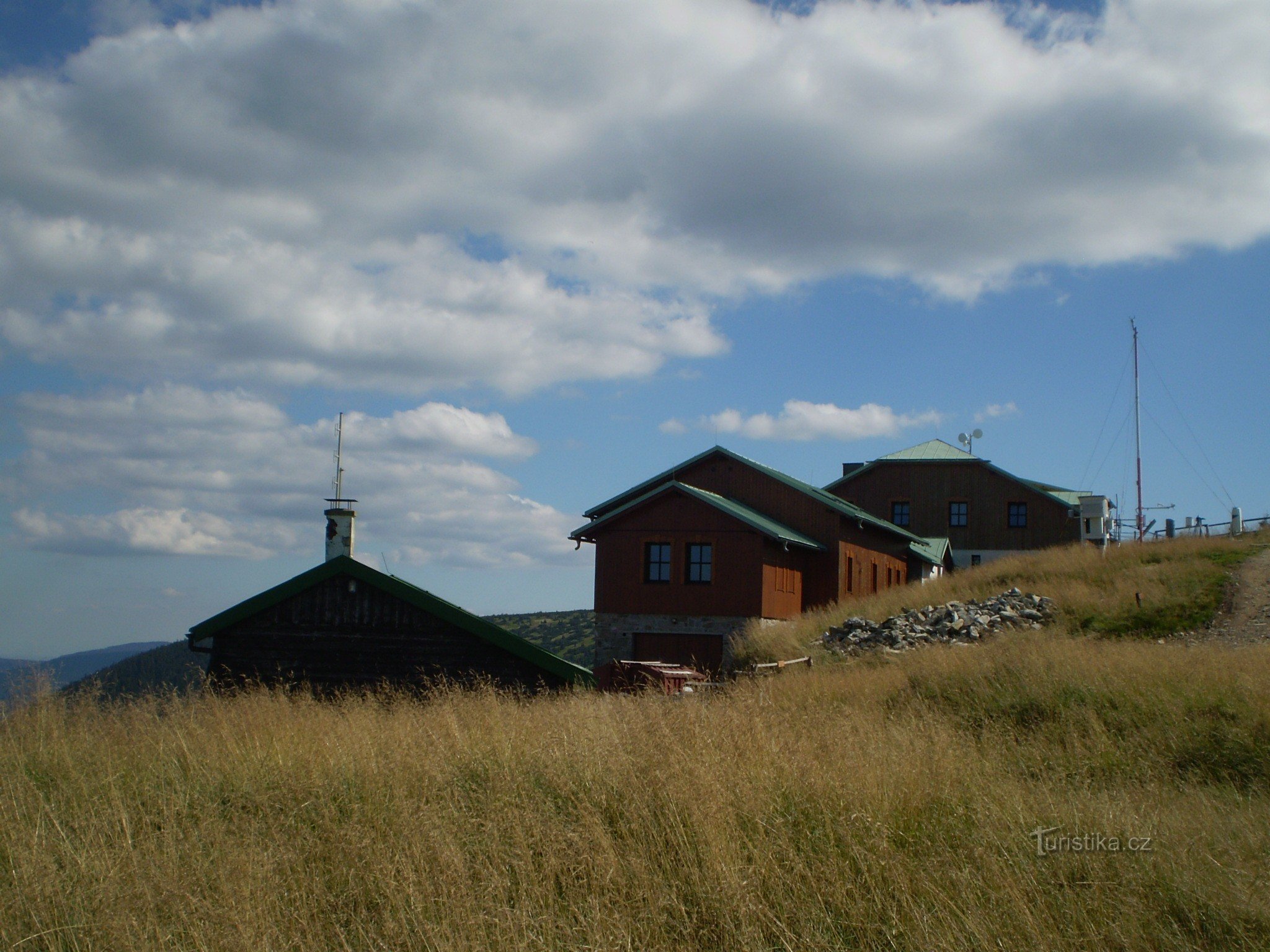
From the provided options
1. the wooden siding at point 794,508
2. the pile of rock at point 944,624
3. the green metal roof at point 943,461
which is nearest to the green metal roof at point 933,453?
the green metal roof at point 943,461

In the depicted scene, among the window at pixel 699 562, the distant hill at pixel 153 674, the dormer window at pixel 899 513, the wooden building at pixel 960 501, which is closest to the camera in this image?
the distant hill at pixel 153 674

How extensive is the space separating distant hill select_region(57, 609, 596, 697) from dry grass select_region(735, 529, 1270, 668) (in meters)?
7.00

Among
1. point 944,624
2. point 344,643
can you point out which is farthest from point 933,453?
point 344,643

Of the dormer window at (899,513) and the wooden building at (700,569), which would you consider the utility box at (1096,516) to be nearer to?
the wooden building at (700,569)

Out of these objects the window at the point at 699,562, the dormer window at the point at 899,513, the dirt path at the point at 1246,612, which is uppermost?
the dormer window at the point at 899,513

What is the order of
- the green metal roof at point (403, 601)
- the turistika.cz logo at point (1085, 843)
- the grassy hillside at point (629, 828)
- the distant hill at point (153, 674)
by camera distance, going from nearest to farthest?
the grassy hillside at point (629, 828), the turistika.cz logo at point (1085, 843), the distant hill at point (153, 674), the green metal roof at point (403, 601)

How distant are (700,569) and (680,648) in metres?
2.63

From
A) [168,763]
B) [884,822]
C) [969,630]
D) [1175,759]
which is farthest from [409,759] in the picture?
[969,630]

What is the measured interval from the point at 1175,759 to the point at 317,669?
42.7 feet

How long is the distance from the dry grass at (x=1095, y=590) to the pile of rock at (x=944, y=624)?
24.8 inches

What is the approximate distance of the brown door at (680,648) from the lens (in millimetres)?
30062

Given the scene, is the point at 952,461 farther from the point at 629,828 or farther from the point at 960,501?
the point at 629,828

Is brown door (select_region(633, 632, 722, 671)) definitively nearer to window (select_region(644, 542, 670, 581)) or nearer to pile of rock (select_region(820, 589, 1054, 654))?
window (select_region(644, 542, 670, 581))

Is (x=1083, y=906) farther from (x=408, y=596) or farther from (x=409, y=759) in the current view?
(x=408, y=596)
